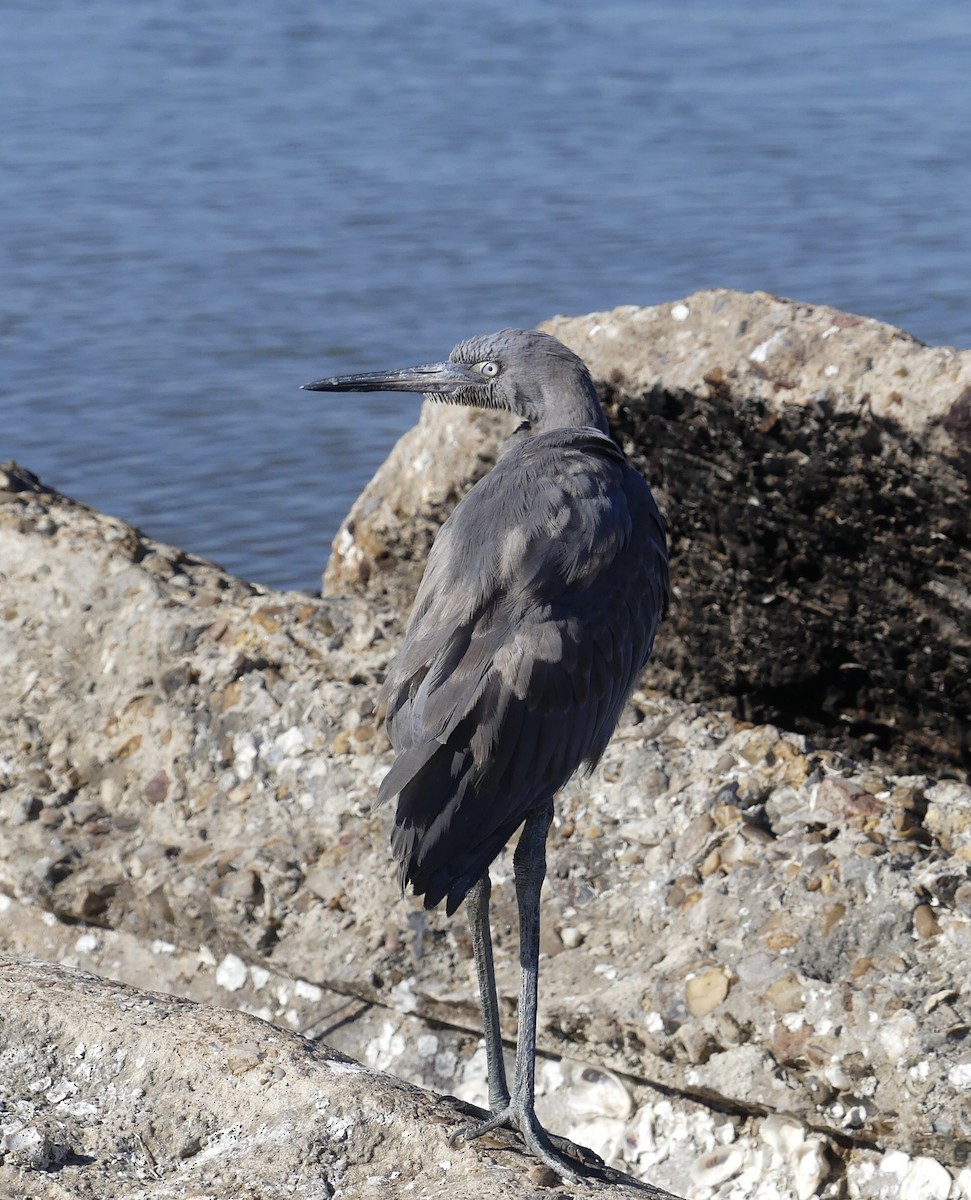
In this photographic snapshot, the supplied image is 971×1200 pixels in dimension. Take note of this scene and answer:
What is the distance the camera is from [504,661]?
120 inches

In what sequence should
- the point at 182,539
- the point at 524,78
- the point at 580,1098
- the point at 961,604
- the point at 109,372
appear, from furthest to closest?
the point at 524,78
the point at 109,372
the point at 182,539
the point at 961,604
the point at 580,1098

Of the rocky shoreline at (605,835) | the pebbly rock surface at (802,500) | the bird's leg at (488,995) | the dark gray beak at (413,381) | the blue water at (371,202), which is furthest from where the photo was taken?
the blue water at (371,202)

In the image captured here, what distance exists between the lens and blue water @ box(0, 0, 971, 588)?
9.09m

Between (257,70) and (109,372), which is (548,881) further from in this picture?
(257,70)

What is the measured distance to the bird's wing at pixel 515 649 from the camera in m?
2.97

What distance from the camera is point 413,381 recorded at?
3875mm

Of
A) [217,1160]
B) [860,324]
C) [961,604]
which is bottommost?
[217,1160]

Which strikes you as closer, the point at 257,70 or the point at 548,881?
the point at 548,881

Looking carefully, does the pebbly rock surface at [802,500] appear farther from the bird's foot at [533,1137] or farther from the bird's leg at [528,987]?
the bird's foot at [533,1137]

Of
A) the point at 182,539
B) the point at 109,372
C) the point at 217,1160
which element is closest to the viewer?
the point at 217,1160

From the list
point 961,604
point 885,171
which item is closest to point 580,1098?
point 961,604

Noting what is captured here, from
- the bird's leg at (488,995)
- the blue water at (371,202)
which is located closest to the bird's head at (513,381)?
the bird's leg at (488,995)

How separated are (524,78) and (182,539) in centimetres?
917

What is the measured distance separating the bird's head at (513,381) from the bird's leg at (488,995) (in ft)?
3.42
